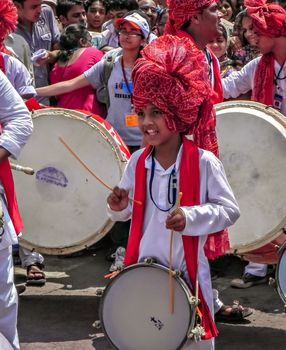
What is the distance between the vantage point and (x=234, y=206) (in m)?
4.33

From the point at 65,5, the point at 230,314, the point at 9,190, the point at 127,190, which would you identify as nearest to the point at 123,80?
the point at 230,314

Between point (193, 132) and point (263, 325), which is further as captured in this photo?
point (263, 325)

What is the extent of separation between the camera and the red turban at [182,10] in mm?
5547

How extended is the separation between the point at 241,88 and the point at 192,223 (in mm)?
2320

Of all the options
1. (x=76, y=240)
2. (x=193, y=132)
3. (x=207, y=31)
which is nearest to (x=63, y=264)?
(x=76, y=240)

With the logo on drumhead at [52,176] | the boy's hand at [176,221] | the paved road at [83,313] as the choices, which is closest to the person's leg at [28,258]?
the paved road at [83,313]

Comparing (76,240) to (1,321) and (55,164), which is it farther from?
(1,321)

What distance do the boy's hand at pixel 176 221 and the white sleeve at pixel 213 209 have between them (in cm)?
2

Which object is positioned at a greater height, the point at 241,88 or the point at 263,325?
the point at 241,88

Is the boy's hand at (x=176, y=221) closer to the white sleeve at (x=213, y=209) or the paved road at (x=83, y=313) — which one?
the white sleeve at (x=213, y=209)

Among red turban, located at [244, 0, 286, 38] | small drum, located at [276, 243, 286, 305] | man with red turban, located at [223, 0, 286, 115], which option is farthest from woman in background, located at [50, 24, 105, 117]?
small drum, located at [276, 243, 286, 305]

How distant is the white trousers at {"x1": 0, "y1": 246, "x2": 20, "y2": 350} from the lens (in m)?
4.57

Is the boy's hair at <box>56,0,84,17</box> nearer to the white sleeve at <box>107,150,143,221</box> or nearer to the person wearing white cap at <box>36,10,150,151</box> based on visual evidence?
the person wearing white cap at <box>36,10,150,151</box>

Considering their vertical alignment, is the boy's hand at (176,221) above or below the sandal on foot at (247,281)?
above
